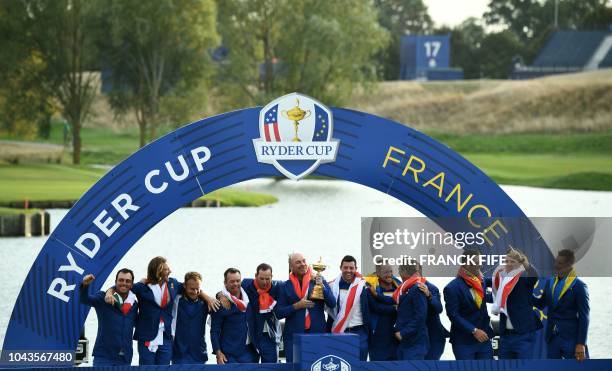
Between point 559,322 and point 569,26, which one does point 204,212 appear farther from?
point 569,26

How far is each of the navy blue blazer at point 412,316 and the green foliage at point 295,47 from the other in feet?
153

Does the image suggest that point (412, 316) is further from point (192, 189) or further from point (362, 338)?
point (192, 189)

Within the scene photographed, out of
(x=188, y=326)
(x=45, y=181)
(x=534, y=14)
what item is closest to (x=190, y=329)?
(x=188, y=326)

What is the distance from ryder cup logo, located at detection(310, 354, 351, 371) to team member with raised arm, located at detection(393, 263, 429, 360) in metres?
1.01

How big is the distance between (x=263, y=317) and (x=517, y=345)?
253cm

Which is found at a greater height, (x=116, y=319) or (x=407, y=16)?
(x=407, y=16)

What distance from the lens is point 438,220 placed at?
14156 millimetres

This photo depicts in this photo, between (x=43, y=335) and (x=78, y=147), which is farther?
(x=78, y=147)

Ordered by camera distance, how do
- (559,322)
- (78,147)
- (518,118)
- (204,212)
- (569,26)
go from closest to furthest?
(559,322)
(204,212)
(78,147)
(518,118)
(569,26)

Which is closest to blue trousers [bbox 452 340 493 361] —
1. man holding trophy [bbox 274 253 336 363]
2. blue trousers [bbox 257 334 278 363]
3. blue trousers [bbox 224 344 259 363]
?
man holding trophy [bbox 274 253 336 363]

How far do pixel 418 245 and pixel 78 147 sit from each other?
54.4m

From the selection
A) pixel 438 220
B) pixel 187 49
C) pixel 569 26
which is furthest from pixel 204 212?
pixel 569 26

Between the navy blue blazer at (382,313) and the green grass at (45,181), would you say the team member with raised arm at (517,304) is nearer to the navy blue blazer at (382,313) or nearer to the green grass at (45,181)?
the navy blue blazer at (382,313)

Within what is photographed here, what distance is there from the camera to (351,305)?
13.4m
